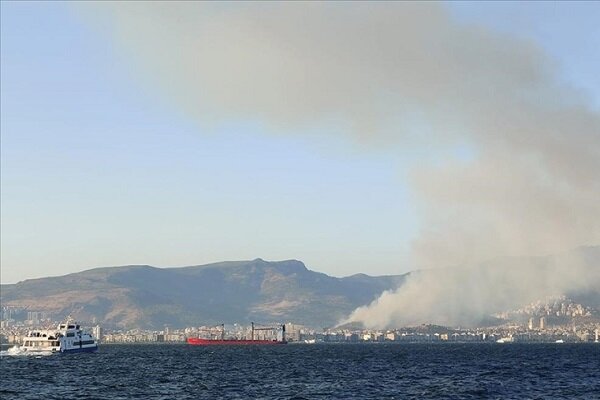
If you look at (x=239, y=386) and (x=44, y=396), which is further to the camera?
(x=239, y=386)

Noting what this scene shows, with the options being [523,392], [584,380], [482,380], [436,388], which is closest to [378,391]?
[436,388]

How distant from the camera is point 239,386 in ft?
559

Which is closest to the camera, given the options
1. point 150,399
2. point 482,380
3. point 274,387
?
point 150,399

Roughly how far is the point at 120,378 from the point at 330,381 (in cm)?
4631

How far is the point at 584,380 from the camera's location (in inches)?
7215

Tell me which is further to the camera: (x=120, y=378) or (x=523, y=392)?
(x=120, y=378)

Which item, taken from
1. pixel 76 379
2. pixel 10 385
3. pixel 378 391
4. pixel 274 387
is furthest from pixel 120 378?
pixel 378 391

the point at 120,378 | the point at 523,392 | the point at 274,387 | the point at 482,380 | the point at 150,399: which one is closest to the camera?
the point at 150,399

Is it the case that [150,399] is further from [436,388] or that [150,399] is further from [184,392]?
[436,388]

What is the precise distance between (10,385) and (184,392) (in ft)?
135

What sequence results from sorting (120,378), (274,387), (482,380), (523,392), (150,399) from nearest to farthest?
(150,399) → (523,392) → (274,387) → (482,380) → (120,378)

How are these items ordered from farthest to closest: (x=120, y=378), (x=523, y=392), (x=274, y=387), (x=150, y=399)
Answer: (x=120, y=378) < (x=274, y=387) < (x=523, y=392) < (x=150, y=399)

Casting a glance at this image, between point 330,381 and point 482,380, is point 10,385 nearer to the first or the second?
point 330,381

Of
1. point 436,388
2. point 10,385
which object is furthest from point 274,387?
point 10,385
